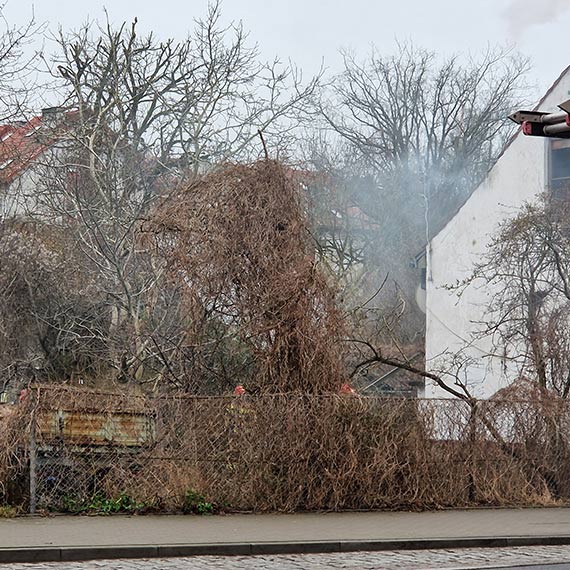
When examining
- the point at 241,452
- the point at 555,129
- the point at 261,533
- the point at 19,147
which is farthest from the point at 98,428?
the point at 19,147

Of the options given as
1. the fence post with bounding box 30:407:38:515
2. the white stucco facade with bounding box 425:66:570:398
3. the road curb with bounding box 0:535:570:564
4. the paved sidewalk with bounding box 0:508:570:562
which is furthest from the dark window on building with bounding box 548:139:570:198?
the fence post with bounding box 30:407:38:515

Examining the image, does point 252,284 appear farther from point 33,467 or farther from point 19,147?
point 19,147

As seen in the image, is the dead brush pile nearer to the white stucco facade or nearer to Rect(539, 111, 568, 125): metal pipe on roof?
Rect(539, 111, 568, 125): metal pipe on roof

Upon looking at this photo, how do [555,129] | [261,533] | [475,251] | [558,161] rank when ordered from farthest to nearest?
[475,251], [558,161], [261,533], [555,129]

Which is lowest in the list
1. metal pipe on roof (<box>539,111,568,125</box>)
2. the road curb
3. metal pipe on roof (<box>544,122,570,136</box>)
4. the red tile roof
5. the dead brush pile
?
the road curb

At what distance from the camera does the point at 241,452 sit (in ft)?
52.4

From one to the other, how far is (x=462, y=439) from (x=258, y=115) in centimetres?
1488

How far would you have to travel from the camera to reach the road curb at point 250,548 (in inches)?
462

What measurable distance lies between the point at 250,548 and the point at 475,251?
2297cm

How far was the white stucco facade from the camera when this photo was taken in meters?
32.6

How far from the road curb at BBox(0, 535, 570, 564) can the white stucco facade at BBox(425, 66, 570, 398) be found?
17.3 m

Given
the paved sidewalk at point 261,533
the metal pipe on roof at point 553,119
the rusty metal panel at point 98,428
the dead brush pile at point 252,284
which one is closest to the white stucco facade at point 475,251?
the dead brush pile at point 252,284

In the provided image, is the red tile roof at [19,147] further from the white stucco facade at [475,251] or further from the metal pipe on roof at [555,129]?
the metal pipe on roof at [555,129]

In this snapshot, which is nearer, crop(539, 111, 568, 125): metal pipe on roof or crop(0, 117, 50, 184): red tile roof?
crop(539, 111, 568, 125): metal pipe on roof
